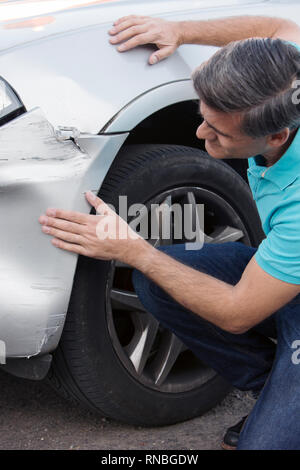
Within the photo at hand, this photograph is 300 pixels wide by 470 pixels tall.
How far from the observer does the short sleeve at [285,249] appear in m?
2.02

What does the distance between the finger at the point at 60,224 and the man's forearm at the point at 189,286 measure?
0.55ft

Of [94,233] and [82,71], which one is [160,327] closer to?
[94,233]

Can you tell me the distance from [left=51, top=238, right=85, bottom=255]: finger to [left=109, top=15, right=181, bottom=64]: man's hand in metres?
0.58

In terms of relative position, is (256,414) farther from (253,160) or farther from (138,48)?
(138,48)

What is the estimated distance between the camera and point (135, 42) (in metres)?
2.30

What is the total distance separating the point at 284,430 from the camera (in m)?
2.12

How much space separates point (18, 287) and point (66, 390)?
1.60 ft

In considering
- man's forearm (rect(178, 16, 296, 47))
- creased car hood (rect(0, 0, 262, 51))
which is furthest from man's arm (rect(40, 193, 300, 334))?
man's forearm (rect(178, 16, 296, 47))

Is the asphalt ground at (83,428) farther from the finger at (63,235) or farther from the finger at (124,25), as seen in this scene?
the finger at (124,25)

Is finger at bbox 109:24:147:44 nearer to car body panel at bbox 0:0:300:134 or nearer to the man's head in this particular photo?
car body panel at bbox 0:0:300:134

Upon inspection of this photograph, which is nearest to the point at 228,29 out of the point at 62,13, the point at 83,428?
the point at 62,13

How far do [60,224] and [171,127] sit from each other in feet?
2.35

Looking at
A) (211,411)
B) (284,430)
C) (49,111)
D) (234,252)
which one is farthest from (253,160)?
(211,411)

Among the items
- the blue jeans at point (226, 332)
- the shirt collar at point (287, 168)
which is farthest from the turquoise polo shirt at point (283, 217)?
the blue jeans at point (226, 332)
